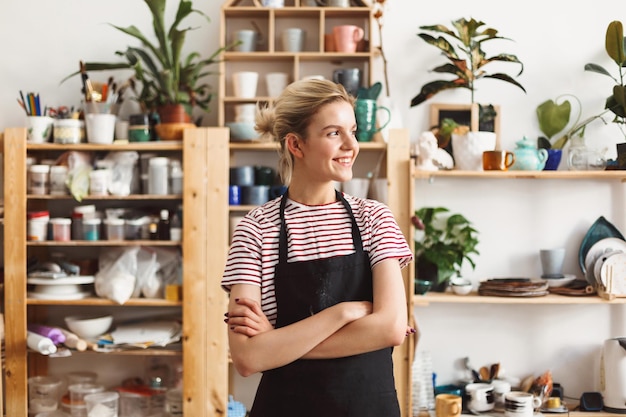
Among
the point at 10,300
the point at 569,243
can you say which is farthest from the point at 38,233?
the point at 569,243

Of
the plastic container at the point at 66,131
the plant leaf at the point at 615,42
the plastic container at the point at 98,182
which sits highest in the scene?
the plant leaf at the point at 615,42

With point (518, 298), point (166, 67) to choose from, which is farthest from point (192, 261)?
point (518, 298)

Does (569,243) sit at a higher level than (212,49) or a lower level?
lower

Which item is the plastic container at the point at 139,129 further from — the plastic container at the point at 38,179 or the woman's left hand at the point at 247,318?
the woman's left hand at the point at 247,318

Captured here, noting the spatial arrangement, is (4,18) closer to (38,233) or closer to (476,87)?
(38,233)

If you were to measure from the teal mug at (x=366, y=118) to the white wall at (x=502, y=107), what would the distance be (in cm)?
31

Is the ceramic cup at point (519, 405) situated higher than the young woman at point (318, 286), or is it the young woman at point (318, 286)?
the young woman at point (318, 286)

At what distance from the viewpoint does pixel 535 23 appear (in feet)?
12.9

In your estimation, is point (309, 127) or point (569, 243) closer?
point (309, 127)

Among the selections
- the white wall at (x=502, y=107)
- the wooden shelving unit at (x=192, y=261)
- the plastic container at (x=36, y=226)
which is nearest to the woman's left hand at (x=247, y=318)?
the wooden shelving unit at (x=192, y=261)

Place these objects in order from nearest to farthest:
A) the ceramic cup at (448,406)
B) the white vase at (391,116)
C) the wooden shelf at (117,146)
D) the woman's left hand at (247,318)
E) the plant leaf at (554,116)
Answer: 1. the woman's left hand at (247,318)
2. the ceramic cup at (448,406)
3. the wooden shelf at (117,146)
4. the white vase at (391,116)
5. the plant leaf at (554,116)

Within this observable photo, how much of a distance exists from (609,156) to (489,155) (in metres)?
0.71

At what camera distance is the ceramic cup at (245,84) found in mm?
3799

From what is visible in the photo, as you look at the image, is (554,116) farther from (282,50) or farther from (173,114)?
(173,114)
